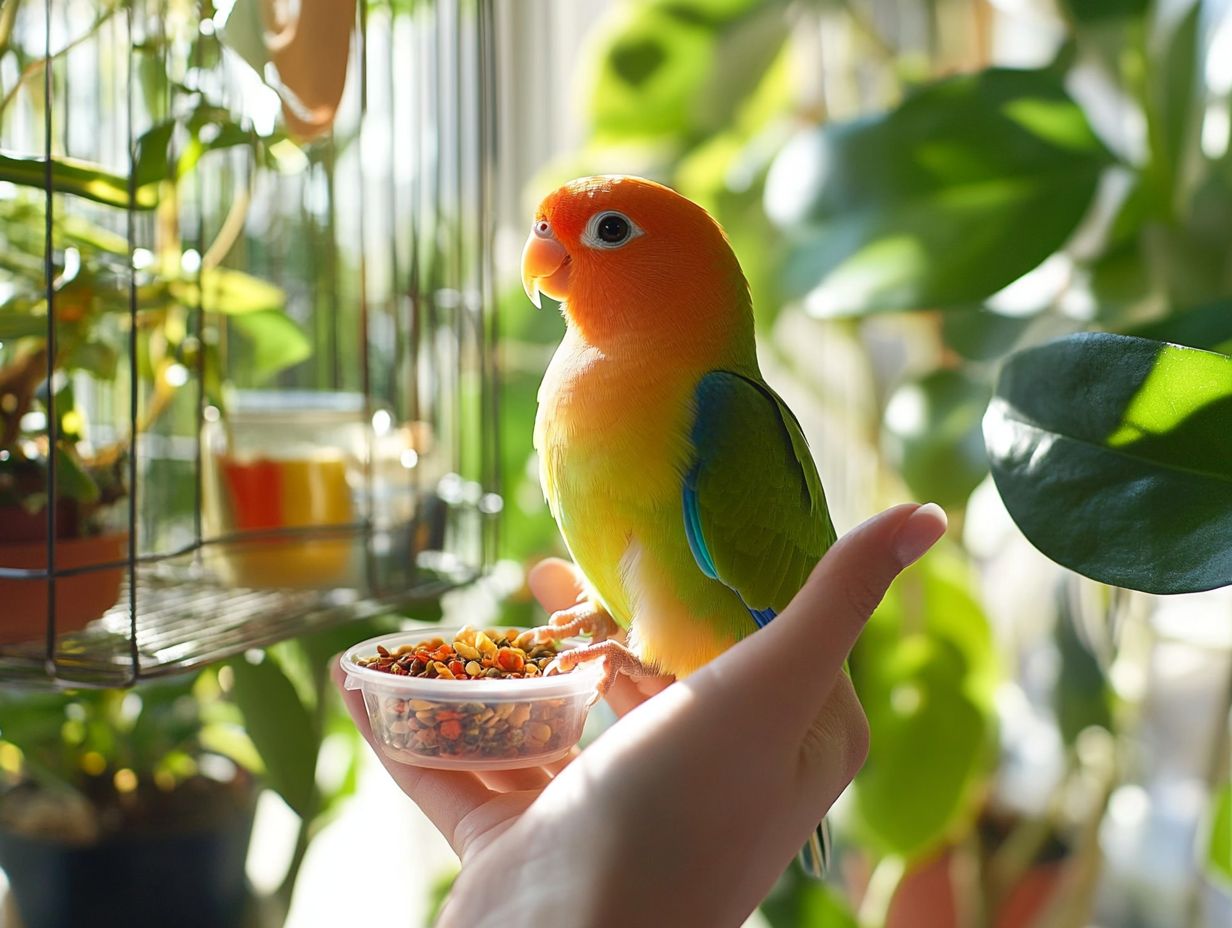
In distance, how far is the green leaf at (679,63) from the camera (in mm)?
1202

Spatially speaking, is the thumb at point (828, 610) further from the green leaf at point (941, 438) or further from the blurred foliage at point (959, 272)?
the green leaf at point (941, 438)

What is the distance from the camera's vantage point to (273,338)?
2.48ft

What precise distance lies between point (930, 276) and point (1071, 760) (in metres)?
0.57

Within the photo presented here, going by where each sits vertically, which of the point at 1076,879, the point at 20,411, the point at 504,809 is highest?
the point at 20,411

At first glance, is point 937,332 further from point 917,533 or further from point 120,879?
point 120,879

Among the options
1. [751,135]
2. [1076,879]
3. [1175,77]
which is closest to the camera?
[1175,77]

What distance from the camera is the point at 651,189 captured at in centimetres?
50

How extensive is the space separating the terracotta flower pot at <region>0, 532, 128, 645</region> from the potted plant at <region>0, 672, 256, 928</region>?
261mm

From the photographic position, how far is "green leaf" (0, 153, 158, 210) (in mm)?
493

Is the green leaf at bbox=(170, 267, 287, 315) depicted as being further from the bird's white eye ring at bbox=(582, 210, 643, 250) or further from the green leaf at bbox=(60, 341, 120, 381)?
the bird's white eye ring at bbox=(582, 210, 643, 250)

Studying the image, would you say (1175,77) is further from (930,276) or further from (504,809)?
(504,809)

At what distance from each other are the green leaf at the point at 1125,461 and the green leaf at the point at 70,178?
17.7 inches

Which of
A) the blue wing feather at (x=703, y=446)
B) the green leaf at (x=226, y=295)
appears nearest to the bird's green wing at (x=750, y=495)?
the blue wing feather at (x=703, y=446)

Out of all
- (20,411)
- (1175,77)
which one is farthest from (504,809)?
(1175,77)
